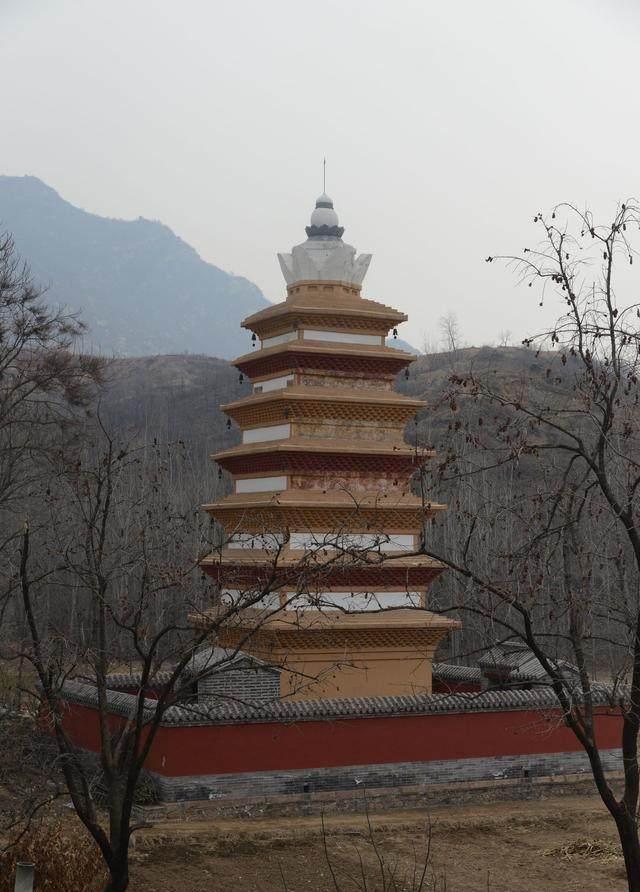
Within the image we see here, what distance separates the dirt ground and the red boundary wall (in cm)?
84

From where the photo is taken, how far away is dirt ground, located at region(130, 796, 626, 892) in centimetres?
1353

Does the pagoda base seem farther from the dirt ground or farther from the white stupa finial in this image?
the white stupa finial

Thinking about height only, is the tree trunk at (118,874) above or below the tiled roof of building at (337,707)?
above

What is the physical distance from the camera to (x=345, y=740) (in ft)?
56.2

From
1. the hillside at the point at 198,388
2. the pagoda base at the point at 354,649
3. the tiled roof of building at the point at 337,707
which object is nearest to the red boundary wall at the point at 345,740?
the tiled roof of building at the point at 337,707

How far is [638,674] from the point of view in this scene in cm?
965

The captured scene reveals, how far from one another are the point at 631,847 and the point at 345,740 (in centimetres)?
821

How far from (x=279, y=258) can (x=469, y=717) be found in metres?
9.23

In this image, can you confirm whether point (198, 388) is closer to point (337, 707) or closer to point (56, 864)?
point (337, 707)

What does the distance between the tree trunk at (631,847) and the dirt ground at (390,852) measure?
3.64 meters

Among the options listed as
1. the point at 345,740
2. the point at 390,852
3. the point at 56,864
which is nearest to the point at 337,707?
the point at 345,740

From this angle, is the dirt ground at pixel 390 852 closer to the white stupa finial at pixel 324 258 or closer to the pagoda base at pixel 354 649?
the pagoda base at pixel 354 649

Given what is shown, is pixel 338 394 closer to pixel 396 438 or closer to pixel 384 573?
pixel 396 438

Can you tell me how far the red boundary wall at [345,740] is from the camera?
53.3 feet
